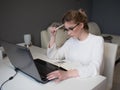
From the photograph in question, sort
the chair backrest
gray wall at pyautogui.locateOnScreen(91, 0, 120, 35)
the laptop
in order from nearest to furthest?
the laptop < the chair backrest < gray wall at pyautogui.locateOnScreen(91, 0, 120, 35)

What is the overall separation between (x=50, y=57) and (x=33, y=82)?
1.81 feet

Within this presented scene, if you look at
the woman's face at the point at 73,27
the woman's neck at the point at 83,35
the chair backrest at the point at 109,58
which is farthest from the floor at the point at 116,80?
the woman's face at the point at 73,27

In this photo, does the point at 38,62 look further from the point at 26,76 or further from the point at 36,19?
the point at 36,19

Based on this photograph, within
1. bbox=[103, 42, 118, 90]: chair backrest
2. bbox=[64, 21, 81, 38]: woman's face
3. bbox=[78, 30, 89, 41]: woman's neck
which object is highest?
bbox=[64, 21, 81, 38]: woman's face

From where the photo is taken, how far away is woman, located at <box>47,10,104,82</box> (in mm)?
1182

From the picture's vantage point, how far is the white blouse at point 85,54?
121 centimetres

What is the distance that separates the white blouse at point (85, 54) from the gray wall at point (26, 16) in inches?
38.7

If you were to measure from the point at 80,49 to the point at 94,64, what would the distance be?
288 millimetres

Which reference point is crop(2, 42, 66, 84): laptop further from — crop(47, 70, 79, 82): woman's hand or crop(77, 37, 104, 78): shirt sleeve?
crop(77, 37, 104, 78): shirt sleeve

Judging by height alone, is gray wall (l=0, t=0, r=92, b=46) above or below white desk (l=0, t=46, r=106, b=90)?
above

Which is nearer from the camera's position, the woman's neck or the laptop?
the laptop

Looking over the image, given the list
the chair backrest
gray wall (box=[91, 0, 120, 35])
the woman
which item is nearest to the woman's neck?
the woman

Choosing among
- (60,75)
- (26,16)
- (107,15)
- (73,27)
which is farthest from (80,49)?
(107,15)

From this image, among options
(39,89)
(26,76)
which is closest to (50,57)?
(26,76)
